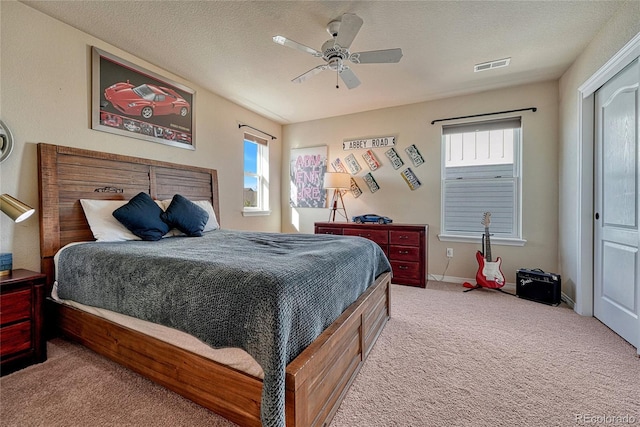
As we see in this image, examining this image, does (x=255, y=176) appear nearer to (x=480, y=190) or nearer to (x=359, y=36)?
(x=359, y=36)

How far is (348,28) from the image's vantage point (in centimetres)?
193

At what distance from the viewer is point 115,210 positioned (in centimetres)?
237

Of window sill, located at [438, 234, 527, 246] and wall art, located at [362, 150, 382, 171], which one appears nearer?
window sill, located at [438, 234, 527, 246]

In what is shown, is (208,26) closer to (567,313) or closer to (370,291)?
(370,291)

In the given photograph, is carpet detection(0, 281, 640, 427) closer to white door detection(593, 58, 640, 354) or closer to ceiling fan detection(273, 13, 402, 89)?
white door detection(593, 58, 640, 354)

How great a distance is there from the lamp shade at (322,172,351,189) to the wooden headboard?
2.07 metres

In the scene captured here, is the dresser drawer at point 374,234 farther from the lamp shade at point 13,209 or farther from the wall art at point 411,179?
the lamp shade at point 13,209

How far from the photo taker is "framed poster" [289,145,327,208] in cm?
470

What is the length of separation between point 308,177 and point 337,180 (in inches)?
35.9

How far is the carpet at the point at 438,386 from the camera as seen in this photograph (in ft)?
4.39

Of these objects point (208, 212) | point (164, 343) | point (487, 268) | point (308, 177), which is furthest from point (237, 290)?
point (308, 177)

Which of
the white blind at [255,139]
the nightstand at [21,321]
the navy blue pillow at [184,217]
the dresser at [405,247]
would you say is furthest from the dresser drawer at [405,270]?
the nightstand at [21,321]

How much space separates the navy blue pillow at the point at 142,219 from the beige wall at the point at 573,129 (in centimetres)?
403

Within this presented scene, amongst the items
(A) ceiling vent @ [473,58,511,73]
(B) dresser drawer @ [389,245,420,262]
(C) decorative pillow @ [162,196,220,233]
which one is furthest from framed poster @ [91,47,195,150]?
(A) ceiling vent @ [473,58,511,73]
